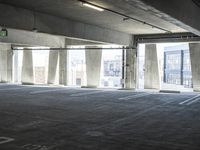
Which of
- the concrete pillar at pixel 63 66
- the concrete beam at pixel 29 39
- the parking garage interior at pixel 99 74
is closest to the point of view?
the parking garage interior at pixel 99 74

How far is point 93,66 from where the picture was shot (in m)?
29.3

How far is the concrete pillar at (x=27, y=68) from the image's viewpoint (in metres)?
33.2

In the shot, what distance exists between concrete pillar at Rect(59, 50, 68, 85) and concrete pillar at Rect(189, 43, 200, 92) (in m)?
11.9

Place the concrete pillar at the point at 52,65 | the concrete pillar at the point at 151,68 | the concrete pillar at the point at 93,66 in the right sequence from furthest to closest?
the concrete pillar at the point at 52,65, the concrete pillar at the point at 93,66, the concrete pillar at the point at 151,68

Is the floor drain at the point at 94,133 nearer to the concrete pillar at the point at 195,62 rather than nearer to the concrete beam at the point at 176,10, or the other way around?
the concrete beam at the point at 176,10

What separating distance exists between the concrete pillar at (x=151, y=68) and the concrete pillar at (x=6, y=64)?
14.9m

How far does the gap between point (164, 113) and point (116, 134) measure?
4.68 metres

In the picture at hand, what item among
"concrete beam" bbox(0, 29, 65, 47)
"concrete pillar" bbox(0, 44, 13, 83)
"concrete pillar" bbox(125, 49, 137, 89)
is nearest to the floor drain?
"concrete beam" bbox(0, 29, 65, 47)

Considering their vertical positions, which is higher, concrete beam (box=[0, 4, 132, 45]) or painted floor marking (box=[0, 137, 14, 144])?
concrete beam (box=[0, 4, 132, 45])

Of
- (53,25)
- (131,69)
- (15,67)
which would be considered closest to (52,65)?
(15,67)

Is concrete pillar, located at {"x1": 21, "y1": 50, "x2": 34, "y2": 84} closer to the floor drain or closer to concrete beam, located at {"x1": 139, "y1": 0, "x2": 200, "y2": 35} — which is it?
concrete beam, located at {"x1": 139, "y1": 0, "x2": 200, "y2": 35}

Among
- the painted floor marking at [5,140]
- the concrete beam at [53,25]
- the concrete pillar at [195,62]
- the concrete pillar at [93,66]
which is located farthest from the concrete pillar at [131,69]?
the painted floor marking at [5,140]

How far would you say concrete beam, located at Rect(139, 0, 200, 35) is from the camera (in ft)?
31.8

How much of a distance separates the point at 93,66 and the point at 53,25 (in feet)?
40.2
